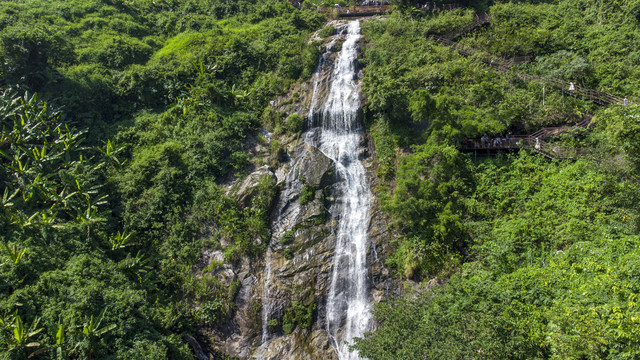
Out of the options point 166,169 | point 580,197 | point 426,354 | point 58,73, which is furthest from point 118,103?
point 580,197

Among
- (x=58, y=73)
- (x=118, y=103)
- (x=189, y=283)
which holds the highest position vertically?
(x=58, y=73)

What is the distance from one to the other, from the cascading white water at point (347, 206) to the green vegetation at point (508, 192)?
56.8 inches

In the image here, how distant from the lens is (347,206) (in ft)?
82.3

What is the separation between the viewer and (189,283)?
74.8 feet

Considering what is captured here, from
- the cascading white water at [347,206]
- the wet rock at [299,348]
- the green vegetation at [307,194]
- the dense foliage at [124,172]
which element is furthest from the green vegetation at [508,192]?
the dense foliage at [124,172]

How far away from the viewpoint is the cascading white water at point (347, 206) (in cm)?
2147

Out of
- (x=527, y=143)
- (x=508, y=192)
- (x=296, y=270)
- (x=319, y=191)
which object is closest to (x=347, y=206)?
(x=319, y=191)

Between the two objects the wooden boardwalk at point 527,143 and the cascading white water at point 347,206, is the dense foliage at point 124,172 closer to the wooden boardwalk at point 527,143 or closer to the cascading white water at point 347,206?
the cascading white water at point 347,206

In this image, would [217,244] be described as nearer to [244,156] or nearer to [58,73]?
[244,156]

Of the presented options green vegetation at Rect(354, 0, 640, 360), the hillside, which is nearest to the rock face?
the hillside

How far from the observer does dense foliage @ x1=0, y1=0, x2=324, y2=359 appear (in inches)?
712

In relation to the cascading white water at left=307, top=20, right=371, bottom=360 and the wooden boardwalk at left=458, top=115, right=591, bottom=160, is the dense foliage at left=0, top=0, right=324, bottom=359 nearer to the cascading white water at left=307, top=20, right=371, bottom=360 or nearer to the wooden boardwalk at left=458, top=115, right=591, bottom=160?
the cascading white water at left=307, top=20, right=371, bottom=360

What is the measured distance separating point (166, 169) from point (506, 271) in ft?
76.1

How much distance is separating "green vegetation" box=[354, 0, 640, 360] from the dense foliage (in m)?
8.25
